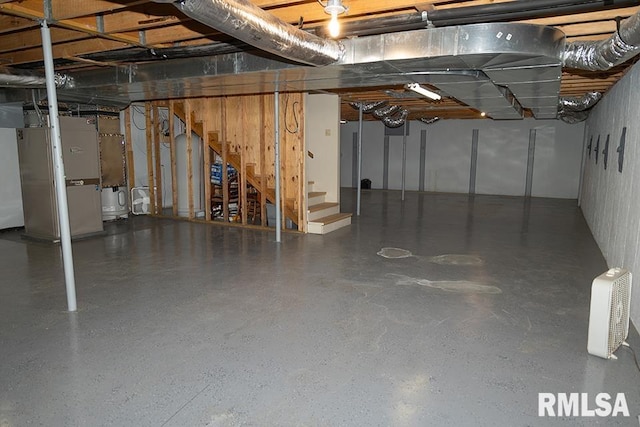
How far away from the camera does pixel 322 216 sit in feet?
22.7

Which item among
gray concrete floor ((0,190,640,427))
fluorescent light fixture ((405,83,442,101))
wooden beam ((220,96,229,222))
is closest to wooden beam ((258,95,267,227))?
wooden beam ((220,96,229,222))

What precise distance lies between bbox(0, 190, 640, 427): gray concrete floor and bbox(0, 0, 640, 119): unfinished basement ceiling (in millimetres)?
1883

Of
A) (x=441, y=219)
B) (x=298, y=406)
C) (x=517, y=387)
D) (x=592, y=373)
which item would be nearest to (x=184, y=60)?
(x=298, y=406)

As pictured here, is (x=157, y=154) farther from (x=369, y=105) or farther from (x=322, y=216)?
(x=369, y=105)

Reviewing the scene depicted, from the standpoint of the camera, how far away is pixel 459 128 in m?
12.4

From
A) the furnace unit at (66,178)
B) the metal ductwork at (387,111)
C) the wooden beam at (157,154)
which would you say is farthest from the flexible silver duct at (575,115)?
the furnace unit at (66,178)

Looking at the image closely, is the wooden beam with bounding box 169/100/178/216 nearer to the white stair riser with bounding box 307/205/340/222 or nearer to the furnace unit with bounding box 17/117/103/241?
the furnace unit with bounding box 17/117/103/241

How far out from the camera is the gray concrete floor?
2.15 m

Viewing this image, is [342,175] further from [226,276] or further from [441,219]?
[226,276]

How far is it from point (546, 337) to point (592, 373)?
47cm

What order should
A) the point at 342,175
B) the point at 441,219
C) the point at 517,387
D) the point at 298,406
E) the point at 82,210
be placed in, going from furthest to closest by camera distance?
the point at 342,175, the point at 441,219, the point at 82,210, the point at 517,387, the point at 298,406

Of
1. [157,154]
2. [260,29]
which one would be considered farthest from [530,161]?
[260,29]

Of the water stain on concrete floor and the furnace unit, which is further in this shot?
the furnace unit

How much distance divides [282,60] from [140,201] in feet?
17.6
